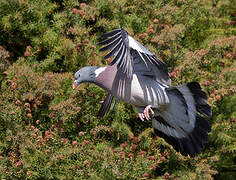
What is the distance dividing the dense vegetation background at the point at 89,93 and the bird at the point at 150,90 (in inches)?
23.2

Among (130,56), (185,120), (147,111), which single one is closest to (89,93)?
(185,120)

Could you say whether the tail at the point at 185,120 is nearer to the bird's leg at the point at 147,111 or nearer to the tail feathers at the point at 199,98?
the tail feathers at the point at 199,98

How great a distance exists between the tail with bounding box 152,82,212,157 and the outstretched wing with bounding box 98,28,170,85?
0.15 m

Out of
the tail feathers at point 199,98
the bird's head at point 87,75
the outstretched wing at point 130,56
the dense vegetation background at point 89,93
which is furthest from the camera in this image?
the dense vegetation background at point 89,93

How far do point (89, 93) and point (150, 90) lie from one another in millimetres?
→ 1166

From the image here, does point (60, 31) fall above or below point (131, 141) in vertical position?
above

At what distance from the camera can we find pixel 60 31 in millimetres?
4402

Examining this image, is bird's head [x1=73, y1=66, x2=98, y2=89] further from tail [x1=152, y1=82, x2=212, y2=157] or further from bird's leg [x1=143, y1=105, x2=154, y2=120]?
tail [x1=152, y1=82, x2=212, y2=157]

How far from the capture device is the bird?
9.05 feet

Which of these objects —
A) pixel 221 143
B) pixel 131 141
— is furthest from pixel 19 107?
pixel 221 143

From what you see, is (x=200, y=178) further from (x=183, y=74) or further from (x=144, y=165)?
(x=183, y=74)

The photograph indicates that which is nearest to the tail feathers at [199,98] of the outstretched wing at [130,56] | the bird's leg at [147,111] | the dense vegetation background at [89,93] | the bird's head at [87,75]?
the outstretched wing at [130,56]

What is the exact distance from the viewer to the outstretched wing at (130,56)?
2.68 meters

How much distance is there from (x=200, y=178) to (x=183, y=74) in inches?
36.5
